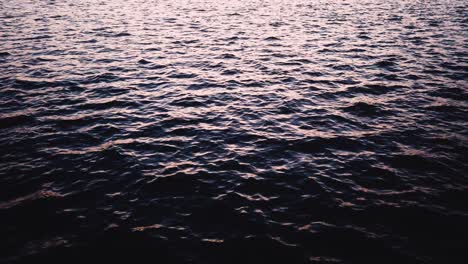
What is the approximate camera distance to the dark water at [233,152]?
8.38 metres

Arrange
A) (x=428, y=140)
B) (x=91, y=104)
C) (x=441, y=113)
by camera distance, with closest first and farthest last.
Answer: (x=428, y=140) → (x=441, y=113) → (x=91, y=104)

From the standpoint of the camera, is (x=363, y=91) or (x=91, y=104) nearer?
(x=91, y=104)

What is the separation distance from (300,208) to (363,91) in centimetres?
1041

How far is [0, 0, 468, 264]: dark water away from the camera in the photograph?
8.38 m

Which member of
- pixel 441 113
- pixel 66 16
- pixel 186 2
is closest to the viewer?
pixel 441 113

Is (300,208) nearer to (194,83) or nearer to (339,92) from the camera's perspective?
(339,92)

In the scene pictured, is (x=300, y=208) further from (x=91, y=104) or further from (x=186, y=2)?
(x=186, y=2)

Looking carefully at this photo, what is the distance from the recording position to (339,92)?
17.4m

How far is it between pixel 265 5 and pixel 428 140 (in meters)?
42.7

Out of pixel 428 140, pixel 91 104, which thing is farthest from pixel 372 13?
pixel 91 104

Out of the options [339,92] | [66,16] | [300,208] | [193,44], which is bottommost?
[300,208]

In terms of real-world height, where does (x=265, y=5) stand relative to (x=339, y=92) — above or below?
above

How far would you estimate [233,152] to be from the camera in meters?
12.3

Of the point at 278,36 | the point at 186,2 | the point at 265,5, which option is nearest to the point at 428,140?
the point at 278,36
